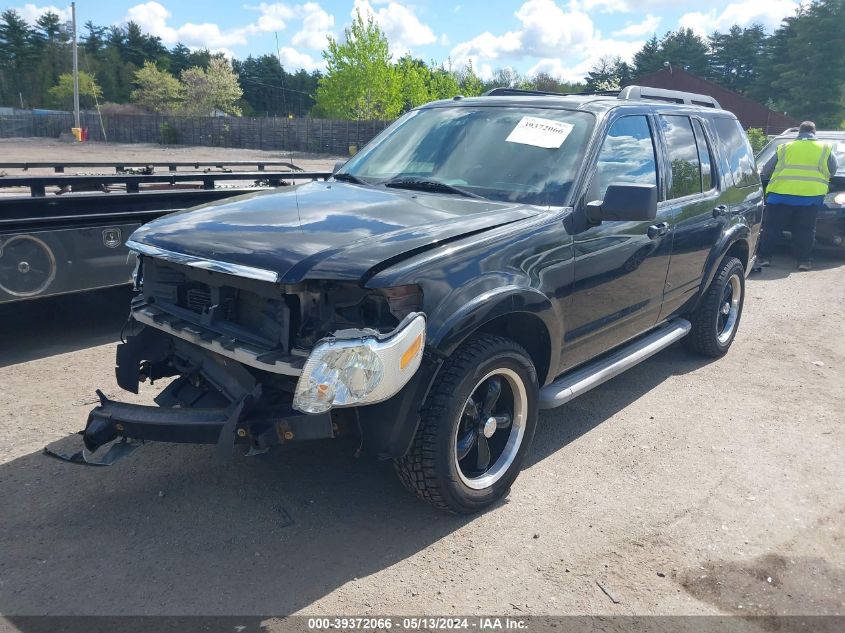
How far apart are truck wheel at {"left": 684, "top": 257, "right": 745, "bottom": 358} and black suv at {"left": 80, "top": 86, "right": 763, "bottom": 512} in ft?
2.34

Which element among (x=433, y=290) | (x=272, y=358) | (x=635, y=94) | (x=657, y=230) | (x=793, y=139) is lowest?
(x=272, y=358)

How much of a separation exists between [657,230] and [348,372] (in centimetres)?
271

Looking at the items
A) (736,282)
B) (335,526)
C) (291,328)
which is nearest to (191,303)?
(291,328)

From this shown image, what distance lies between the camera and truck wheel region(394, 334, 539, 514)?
3139 millimetres

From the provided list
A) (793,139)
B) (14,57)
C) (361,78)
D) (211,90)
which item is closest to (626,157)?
(793,139)

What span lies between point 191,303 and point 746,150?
16.6 feet

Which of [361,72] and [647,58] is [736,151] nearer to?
[361,72]

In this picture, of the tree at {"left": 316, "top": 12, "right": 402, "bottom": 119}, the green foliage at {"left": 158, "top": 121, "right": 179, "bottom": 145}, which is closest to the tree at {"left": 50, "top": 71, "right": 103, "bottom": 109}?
the green foliage at {"left": 158, "top": 121, "right": 179, "bottom": 145}

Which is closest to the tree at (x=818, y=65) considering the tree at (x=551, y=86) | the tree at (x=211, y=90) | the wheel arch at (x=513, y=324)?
the tree at (x=551, y=86)

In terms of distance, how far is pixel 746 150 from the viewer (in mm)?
6246

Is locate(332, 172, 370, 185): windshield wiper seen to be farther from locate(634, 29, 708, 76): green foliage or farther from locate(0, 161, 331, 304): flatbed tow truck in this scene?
locate(634, 29, 708, 76): green foliage

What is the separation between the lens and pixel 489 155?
4.20m

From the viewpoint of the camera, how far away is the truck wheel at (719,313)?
577cm

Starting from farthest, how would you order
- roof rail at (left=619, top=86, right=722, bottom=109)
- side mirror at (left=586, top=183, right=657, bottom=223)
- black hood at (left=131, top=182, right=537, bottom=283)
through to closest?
roof rail at (left=619, top=86, right=722, bottom=109), side mirror at (left=586, top=183, right=657, bottom=223), black hood at (left=131, top=182, right=537, bottom=283)
